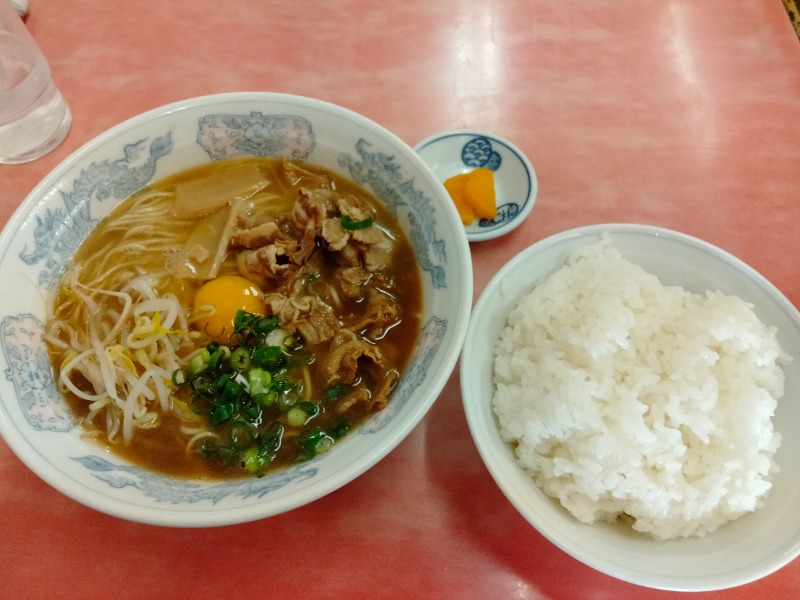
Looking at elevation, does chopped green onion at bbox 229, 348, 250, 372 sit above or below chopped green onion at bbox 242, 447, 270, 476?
above

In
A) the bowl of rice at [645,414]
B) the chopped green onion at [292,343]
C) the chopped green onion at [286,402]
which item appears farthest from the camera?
the chopped green onion at [292,343]

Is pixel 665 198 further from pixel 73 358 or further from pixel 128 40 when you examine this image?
pixel 128 40

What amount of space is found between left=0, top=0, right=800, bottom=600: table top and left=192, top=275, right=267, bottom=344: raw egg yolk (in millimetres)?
704

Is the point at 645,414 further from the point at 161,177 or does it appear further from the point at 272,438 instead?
the point at 161,177

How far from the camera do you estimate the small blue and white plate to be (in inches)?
96.3

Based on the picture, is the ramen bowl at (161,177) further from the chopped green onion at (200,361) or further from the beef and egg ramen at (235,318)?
the chopped green onion at (200,361)

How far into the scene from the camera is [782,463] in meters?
1.75

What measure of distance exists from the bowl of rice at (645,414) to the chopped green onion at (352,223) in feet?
1.68

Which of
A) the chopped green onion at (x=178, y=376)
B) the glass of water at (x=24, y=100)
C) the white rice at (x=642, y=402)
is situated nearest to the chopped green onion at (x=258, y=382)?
the chopped green onion at (x=178, y=376)

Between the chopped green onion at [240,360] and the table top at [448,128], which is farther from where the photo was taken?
the chopped green onion at [240,360]

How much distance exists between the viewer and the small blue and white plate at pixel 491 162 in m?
2.45

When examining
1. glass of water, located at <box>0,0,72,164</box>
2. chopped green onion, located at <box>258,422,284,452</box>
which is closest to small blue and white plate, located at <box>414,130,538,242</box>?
chopped green onion, located at <box>258,422,284,452</box>

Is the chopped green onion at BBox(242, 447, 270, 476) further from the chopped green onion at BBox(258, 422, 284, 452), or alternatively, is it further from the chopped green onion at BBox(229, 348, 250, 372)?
the chopped green onion at BBox(229, 348, 250, 372)

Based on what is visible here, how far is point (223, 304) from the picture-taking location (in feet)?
6.57
